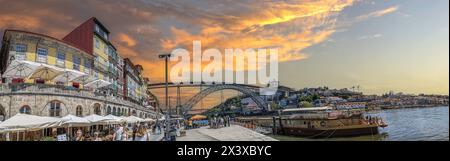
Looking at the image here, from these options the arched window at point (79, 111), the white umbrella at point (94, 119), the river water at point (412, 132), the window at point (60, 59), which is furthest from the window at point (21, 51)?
the river water at point (412, 132)

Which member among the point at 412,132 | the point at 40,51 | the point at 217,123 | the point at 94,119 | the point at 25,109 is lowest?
the point at 412,132

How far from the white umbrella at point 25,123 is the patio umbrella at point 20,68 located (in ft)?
24.3

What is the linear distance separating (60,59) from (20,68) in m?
10.9

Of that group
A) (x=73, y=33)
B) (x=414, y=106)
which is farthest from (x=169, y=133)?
(x=414, y=106)

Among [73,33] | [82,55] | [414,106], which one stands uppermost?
[73,33]

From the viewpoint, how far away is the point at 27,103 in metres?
22.9

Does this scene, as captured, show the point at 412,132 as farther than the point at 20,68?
Yes

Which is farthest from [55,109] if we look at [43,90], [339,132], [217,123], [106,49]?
[339,132]

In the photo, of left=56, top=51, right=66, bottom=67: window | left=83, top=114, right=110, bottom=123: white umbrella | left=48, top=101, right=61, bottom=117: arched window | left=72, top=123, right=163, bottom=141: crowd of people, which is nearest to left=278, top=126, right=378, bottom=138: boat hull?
left=72, top=123, right=163, bottom=141: crowd of people

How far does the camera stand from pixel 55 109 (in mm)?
25531

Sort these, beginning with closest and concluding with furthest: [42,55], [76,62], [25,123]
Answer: [25,123], [42,55], [76,62]

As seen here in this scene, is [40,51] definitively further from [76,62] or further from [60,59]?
[76,62]
